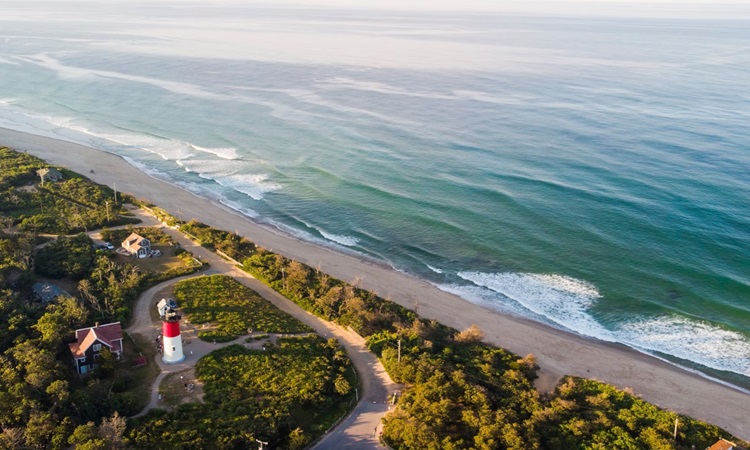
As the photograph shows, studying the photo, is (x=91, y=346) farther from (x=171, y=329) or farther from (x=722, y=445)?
(x=722, y=445)

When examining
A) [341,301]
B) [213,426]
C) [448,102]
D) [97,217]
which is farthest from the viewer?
[448,102]

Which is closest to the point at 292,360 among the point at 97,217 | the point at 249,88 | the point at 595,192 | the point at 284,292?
the point at 284,292

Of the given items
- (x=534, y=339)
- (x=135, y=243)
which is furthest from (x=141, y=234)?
(x=534, y=339)

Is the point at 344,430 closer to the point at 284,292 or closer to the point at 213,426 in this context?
the point at 213,426

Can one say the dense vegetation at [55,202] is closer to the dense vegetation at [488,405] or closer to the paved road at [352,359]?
the paved road at [352,359]

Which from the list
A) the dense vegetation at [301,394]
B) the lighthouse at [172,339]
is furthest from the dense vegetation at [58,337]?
the lighthouse at [172,339]

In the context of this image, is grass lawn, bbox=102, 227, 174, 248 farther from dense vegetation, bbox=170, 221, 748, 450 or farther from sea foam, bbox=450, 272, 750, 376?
sea foam, bbox=450, 272, 750, 376

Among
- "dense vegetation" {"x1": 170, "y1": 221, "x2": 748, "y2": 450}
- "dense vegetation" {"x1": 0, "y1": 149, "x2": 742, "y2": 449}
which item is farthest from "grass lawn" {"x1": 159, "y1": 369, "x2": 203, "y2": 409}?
"dense vegetation" {"x1": 170, "y1": 221, "x2": 748, "y2": 450}
